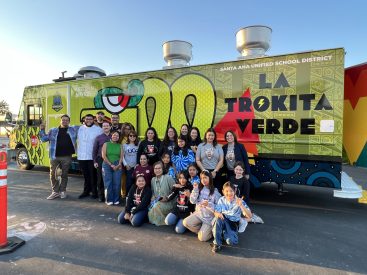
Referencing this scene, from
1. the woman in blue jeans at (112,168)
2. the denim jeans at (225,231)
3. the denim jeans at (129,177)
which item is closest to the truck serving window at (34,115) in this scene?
the woman in blue jeans at (112,168)

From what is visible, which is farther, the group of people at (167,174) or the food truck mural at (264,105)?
the food truck mural at (264,105)

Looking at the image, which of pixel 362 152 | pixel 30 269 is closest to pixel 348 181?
pixel 362 152

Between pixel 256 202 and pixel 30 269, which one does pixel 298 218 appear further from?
pixel 30 269

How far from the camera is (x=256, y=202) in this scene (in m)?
5.71

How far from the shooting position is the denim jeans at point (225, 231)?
3384 millimetres

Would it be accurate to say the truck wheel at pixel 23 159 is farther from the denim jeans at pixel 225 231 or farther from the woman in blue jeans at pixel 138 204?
the denim jeans at pixel 225 231

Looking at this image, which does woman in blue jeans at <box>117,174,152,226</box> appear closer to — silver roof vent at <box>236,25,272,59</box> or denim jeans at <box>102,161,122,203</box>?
denim jeans at <box>102,161,122,203</box>

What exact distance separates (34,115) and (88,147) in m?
3.80

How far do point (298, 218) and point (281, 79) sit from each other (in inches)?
104

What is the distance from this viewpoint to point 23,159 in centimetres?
915

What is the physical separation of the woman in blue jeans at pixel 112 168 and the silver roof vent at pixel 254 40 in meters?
3.56

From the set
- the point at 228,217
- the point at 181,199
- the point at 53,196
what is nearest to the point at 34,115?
the point at 53,196

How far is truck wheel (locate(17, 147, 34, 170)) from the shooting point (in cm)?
901

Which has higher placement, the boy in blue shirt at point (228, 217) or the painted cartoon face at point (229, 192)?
the painted cartoon face at point (229, 192)
